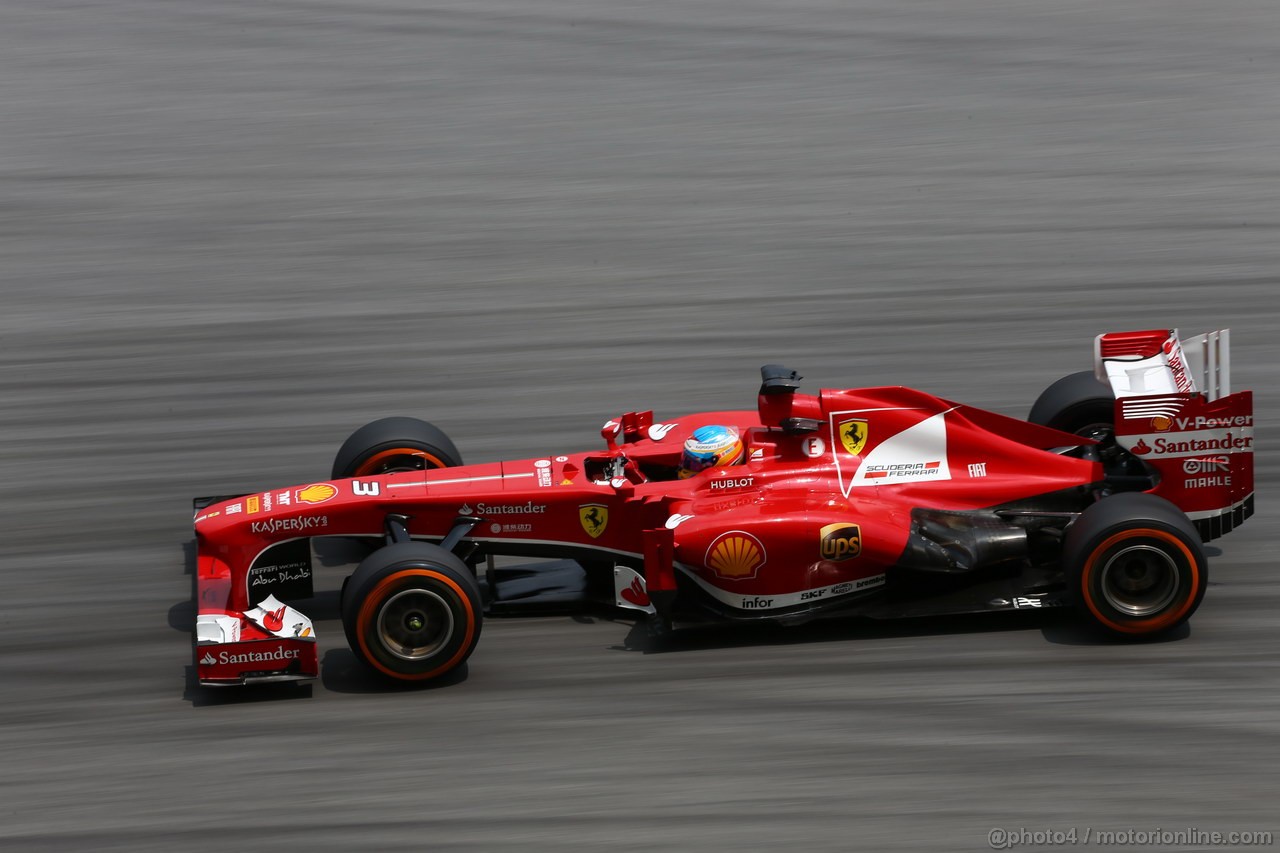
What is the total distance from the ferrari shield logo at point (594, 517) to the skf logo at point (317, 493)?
50.6 inches

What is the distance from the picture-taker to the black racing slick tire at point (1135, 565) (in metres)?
7.30

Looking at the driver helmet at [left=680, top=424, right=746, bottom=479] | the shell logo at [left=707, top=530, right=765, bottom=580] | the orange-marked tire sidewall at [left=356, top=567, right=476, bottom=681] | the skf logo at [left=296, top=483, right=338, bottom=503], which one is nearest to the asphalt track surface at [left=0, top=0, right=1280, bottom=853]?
the orange-marked tire sidewall at [left=356, top=567, right=476, bottom=681]

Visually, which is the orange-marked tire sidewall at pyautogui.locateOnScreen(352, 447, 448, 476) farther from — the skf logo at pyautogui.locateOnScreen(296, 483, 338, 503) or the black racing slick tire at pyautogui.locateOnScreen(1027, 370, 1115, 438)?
the black racing slick tire at pyautogui.locateOnScreen(1027, 370, 1115, 438)

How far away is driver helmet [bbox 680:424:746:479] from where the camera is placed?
802cm

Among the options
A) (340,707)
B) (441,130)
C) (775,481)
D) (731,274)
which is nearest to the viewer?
(340,707)

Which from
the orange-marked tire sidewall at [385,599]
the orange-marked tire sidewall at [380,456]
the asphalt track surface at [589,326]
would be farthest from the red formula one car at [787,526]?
the orange-marked tire sidewall at [380,456]

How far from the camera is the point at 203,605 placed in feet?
25.0

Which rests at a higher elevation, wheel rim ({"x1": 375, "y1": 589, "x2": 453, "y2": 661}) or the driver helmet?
the driver helmet

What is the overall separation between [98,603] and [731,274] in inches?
245

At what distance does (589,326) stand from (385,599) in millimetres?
5295

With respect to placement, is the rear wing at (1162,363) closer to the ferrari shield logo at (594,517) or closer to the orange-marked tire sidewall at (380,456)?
the ferrari shield logo at (594,517)

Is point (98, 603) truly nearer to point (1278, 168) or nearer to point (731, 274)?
point (731, 274)

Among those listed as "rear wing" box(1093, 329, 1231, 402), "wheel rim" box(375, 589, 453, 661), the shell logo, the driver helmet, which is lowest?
"wheel rim" box(375, 589, 453, 661)

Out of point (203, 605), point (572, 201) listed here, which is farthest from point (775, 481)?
point (572, 201)
